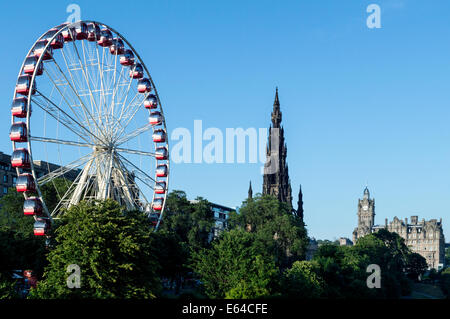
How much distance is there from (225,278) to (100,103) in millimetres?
25010

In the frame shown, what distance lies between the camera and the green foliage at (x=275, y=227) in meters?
129

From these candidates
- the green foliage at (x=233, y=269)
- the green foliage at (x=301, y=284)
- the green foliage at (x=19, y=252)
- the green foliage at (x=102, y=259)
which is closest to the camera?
the green foliage at (x=102, y=259)

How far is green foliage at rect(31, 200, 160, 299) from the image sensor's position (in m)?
54.0

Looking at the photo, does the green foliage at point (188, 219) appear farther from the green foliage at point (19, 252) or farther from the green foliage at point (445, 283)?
the green foliage at point (445, 283)

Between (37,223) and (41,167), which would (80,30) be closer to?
(37,223)

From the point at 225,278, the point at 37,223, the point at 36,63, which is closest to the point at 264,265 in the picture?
the point at 225,278

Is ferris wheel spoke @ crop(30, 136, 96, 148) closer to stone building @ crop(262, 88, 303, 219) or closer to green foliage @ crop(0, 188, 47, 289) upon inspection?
green foliage @ crop(0, 188, 47, 289)

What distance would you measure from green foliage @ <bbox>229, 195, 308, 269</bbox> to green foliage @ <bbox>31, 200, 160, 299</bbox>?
209ft

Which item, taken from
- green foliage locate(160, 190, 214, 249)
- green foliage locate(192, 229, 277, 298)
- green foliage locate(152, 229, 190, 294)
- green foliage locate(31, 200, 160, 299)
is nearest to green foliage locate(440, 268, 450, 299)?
green foliage locate(160, 190, 214, 249)

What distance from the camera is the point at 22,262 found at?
250 ft

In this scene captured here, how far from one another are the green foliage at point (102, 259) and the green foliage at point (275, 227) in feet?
209

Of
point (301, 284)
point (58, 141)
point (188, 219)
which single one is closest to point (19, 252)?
point (58, 141)

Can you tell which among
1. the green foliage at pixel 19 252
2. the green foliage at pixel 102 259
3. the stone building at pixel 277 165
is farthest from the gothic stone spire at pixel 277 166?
the green foliage at pixel 102 259

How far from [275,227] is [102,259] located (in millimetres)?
80603
